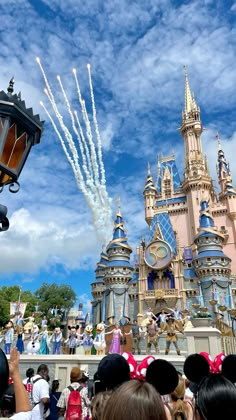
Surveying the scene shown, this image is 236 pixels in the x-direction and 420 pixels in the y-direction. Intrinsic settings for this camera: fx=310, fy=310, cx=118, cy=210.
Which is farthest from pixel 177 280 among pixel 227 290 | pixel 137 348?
pixel 137 348

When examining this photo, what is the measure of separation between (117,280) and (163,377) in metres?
32.1

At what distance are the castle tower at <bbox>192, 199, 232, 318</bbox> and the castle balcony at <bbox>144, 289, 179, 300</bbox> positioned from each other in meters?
3.66

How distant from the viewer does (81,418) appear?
5.05m

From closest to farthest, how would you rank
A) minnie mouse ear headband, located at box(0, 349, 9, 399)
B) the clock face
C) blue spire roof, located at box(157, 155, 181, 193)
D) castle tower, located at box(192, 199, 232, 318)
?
1. minnie mouse ear headband, located at box(0, 349, 9, 399)
2. castle tower, located at box(192, 199, 232, 318)
3. the clock face
4. blue spire roof, located at box(157, 155, 181, 193)

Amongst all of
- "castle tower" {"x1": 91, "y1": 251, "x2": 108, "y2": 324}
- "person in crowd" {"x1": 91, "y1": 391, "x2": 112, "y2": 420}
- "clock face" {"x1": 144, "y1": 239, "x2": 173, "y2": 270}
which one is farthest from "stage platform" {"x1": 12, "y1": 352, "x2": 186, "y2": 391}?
"castle tower" {"x1": 91, "y1": 251, "x2": 108, "y2": 324}

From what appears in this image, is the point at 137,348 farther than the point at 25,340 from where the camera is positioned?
No

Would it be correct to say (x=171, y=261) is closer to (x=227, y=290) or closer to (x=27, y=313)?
(x=227, y=290)

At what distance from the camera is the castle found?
33.2m

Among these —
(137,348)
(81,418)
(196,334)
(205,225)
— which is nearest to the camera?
(81,418)

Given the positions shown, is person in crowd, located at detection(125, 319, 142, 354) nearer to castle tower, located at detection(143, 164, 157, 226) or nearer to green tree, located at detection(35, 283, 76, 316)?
castle tower, located at detection(143, 164, 157, 226)

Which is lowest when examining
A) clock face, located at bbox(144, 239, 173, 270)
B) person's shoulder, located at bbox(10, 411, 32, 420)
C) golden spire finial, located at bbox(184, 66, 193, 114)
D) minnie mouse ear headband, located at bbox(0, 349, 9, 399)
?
person's shoulder, located at bbox(10, 411, 32, 420)

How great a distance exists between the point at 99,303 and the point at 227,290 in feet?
53.9

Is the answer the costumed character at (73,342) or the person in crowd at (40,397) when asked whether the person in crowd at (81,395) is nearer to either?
the person in crowd at (40,397)

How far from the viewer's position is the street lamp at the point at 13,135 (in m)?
3.27
